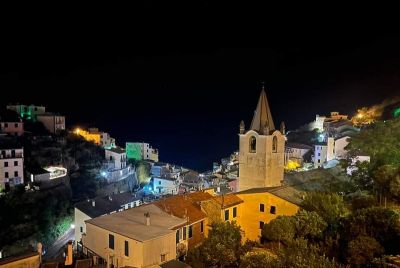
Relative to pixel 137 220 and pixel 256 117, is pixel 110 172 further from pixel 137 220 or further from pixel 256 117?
pixel 137 220

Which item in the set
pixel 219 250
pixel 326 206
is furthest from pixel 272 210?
pixel 219 250

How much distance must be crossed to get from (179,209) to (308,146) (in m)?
43.4

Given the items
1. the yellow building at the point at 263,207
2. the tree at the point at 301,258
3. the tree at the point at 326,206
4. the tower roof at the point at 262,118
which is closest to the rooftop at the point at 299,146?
the tower roof at the point at 262,118

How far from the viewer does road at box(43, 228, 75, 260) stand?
37.2m

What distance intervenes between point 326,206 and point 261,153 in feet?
34.4

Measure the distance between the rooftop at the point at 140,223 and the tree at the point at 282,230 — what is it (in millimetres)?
5468

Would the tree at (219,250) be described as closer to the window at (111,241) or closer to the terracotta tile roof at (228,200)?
the terracotta tile roof at (228,200)

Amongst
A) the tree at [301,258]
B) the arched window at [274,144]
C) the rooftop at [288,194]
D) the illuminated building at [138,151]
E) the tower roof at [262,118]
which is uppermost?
the tower roof at [262,118]

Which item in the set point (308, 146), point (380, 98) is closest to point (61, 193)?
point (308, 146)

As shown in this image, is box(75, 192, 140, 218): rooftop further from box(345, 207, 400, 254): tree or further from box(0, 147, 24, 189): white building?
box(345, 207, 400, 254): tree

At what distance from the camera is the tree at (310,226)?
1877cm

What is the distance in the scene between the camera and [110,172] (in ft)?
219

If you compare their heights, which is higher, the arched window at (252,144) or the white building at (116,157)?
the arched window at (252,144)

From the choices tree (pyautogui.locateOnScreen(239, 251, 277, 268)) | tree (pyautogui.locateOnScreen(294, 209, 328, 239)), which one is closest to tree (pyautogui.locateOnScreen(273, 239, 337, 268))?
tree (pyautogui.locateOnScreen(239, 251, 277, 268))
